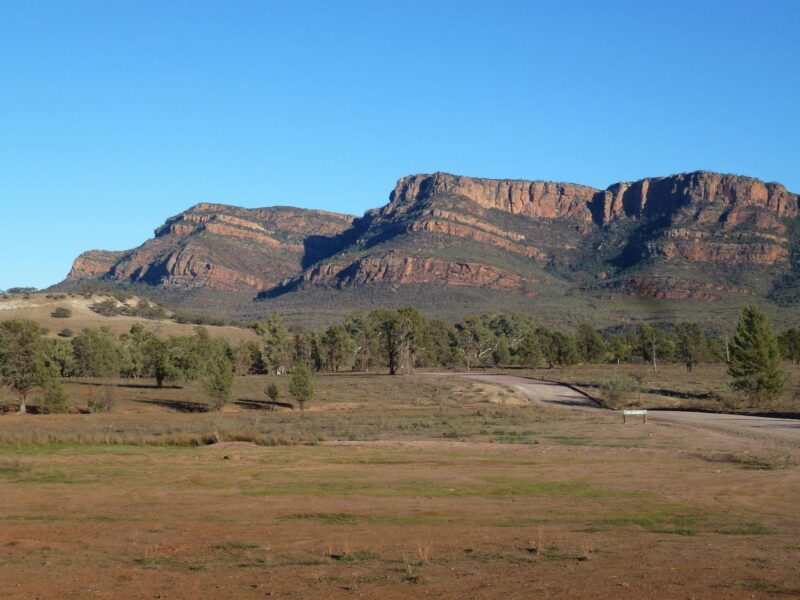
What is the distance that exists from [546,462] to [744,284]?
135055 mm

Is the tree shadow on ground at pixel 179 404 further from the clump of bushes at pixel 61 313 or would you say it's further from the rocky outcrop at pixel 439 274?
the rocky outcrop at pixel 439 274

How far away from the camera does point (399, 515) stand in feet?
57.4

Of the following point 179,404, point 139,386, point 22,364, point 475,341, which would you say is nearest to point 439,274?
point 475,341

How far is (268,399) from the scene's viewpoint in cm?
6116

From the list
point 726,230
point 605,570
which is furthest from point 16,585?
point 726,230

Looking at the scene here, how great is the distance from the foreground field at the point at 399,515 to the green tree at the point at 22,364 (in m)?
16.2

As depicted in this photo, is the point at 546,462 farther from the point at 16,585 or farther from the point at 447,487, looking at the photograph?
the point at 16,585

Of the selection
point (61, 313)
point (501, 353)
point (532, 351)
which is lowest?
point (501, 353)

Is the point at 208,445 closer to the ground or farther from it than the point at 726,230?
closer to the ground

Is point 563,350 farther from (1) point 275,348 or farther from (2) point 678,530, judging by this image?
(2) point 678,530

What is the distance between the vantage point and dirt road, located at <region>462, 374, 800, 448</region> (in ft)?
113

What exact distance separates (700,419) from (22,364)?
131ft

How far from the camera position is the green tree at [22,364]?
165 ft

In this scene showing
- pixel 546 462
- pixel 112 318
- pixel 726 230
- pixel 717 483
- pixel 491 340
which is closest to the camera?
pixel 717 483
